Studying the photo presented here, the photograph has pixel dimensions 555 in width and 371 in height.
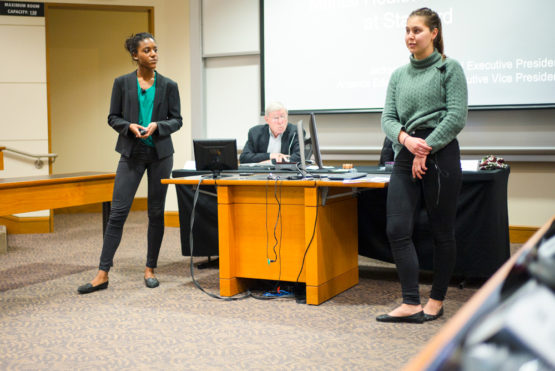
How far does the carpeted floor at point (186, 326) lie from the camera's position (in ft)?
7.52

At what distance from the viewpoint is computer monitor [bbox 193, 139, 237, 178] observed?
11.0 ft

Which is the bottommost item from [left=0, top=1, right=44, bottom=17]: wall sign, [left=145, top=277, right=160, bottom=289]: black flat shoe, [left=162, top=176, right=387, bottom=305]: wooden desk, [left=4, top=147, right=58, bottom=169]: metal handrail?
[left=145, top=277, right=160, bottom=289]: black flat shoe

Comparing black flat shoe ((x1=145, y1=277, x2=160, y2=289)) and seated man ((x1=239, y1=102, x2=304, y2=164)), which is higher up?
seated man ((x1=239, y1=102, x2=304, y2=164))

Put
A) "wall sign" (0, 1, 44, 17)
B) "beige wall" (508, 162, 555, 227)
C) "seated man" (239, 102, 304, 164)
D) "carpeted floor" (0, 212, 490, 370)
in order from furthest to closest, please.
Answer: "wall sign" (0, 1, 44, 17), "beige wall" (508, 162, 555, 227), "seated man" (239, 102, 304, 164), "carpeted floor" (0, 212, 490, 370)

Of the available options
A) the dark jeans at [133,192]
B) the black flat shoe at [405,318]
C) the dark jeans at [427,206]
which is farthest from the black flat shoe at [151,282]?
the dark jeans at [427,206]

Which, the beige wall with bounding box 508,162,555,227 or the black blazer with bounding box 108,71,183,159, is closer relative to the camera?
the black blazer with bounding box 108,71,183,159

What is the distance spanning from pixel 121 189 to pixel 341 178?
1.33 m

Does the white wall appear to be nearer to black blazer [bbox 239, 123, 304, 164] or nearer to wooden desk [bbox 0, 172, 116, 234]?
black blazer [bbox 239, 123, 304, 164]

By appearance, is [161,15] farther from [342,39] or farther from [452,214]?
[452,214]

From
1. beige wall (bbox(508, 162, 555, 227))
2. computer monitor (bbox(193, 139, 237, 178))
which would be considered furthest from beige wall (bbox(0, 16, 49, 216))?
beige wall (bbox(508, 162, 555, 227))

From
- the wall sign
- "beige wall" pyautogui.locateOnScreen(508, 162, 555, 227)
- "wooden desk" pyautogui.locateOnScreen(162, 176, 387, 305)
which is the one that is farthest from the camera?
the wall sign

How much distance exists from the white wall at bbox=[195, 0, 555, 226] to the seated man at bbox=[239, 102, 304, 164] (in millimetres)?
1098

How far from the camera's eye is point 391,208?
2701 millimetres

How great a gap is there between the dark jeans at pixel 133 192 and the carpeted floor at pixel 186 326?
280 mm
